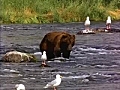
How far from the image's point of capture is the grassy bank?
44812 mm

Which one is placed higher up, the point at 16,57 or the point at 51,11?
the point at 16,57

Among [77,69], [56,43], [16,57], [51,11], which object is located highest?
[56,43]

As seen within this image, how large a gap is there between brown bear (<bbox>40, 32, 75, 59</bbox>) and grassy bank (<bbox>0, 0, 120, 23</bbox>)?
22640mm

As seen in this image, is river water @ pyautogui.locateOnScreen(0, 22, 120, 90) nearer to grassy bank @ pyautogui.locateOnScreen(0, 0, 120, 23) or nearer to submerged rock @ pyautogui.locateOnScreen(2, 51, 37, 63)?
submerged rock @ pyautogui.locateOnScreen(2, 51, 37, 63)

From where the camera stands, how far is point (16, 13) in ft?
148

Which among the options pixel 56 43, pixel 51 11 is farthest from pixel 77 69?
pixel 51 11

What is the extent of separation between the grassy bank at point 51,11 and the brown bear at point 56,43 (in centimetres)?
2264

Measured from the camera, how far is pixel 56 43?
2100 centimetres

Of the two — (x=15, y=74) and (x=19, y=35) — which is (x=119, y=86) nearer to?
(x=15, y=74)

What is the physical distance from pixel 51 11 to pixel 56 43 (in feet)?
86.0

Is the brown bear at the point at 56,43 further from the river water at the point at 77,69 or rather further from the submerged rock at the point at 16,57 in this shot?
the submerged rock at the point at 16,57

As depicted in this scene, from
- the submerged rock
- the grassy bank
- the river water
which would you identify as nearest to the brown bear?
the river water

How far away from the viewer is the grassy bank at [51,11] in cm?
4481

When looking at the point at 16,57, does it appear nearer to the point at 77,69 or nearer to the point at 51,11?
the point at 77,69
